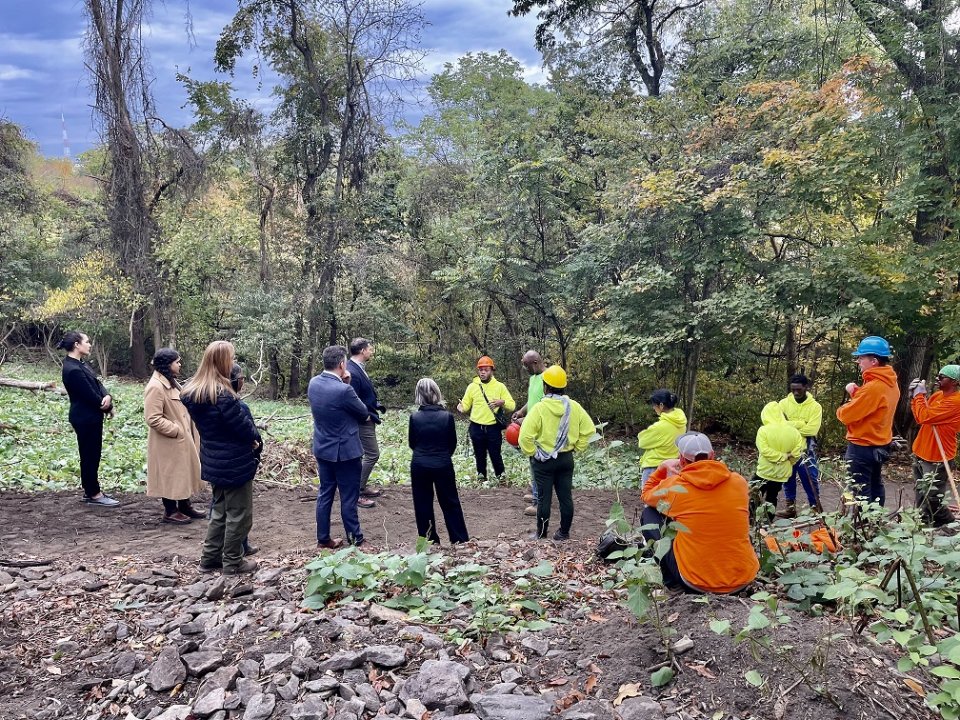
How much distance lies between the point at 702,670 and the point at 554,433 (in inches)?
117

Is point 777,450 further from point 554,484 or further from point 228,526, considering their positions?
point 228,526

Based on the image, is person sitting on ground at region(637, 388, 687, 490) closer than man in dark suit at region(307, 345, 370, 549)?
No

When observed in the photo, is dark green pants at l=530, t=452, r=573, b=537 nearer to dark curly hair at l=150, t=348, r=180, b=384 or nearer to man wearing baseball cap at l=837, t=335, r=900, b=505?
man wearing baseball cap at l=837, t=335, r=900, b=505

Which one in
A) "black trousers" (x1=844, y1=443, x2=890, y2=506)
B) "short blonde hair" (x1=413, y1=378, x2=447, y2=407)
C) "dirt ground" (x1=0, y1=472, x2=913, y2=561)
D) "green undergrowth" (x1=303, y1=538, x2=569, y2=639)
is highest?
"short blonde hair" (x1=413, y1=378, x2=447, y2=407)

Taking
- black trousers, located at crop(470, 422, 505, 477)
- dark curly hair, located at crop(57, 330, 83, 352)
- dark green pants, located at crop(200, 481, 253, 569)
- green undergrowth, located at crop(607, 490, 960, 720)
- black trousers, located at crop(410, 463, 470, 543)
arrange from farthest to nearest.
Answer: black trousers, located at crop(470, 422, 505, 477)
dark curly hair, located at crop(57, 330, 83, 352)
black trousers, located at crop(410, 463, 470, 543)
dark green pants, located at crop(200, 481, 253, 569)
green undergrowth, located at crop(607, 490, 960, 720)

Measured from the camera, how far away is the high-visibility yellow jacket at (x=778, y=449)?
598 centimetres

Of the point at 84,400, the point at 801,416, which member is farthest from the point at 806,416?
the point at 84,400

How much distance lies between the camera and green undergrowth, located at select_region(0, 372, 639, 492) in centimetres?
767

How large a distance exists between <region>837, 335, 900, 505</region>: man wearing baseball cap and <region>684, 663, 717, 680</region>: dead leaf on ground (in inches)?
137

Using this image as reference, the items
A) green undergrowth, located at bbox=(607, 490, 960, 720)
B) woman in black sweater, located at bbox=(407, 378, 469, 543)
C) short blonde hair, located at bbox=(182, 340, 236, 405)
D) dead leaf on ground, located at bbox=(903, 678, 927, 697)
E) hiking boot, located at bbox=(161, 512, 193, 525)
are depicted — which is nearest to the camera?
green undergrowth, located at bbox=(607, 490, 960, 720)

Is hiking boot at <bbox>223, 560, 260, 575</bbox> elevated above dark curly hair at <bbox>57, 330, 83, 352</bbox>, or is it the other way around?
dark curly hair at <bbox>57, 330, 83, 352</bbox>

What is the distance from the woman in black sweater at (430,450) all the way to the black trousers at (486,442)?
2.84 metres

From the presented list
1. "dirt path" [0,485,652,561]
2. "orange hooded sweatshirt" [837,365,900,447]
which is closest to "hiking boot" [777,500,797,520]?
"orange hooded sweatshirt" [837,365,900,447]

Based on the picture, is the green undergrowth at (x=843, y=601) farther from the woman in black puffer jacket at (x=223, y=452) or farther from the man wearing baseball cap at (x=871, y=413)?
the woman in black puffer jacket at (x=223, y=452)
